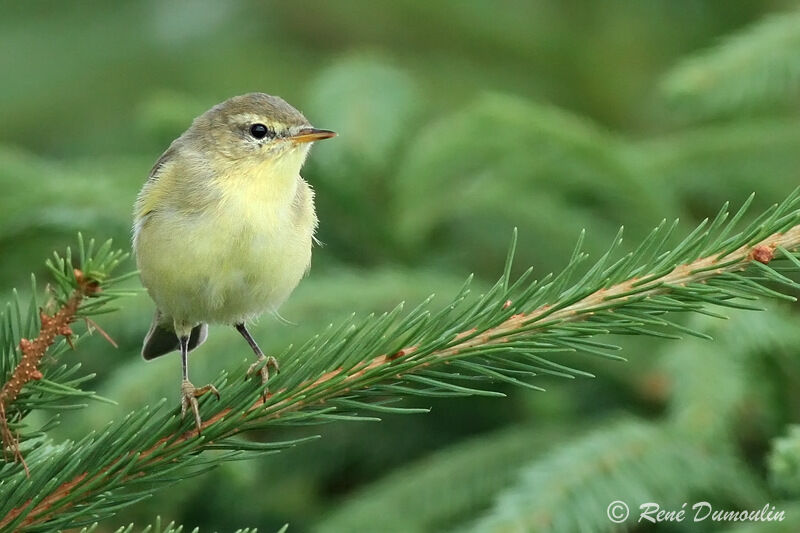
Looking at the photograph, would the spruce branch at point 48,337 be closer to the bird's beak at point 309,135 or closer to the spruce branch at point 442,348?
the spruce branch at point 442,348

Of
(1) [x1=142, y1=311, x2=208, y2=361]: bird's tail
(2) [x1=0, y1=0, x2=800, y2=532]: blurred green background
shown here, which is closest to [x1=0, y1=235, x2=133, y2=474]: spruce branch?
(2) [x1=0, y1=0, x2=800, y2=532]: blurred green background

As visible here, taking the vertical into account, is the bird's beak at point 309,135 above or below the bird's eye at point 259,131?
above

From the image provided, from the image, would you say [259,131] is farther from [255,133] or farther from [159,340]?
[159,340]

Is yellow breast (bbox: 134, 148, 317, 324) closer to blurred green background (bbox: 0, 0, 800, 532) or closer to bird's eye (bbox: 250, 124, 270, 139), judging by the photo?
blurred green background (bbox: 0, 0, 800, 532)

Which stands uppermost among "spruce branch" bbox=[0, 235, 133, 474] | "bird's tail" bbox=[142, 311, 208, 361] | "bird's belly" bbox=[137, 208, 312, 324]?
"spruce branch" bbox=[0, 235, 133, 474]

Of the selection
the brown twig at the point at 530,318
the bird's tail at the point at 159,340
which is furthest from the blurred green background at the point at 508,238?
the brown twig at the point at 530,318

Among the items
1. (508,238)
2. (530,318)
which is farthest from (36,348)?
(508,238)
